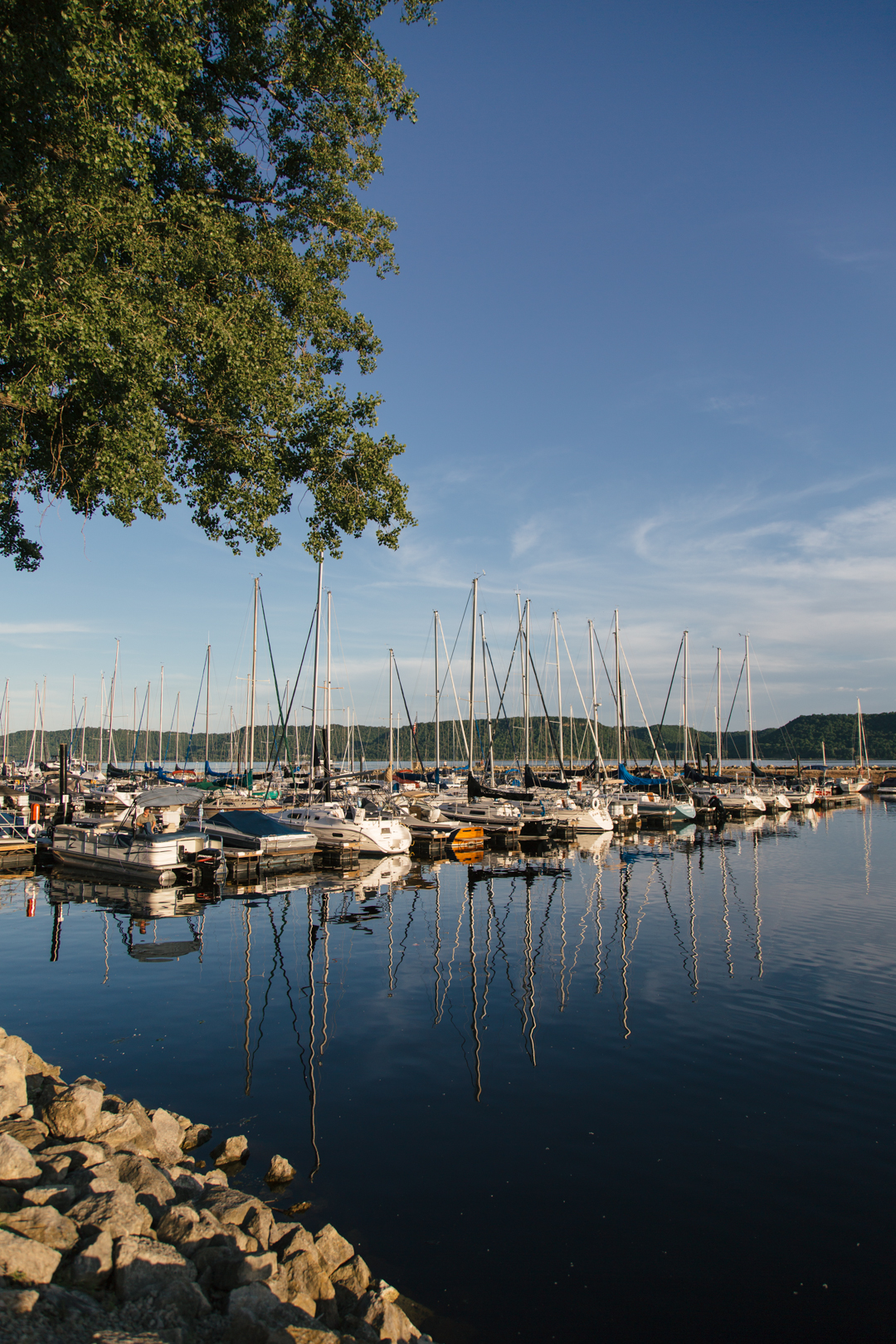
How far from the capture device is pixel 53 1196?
636 cm

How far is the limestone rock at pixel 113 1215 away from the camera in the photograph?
5.99 metres

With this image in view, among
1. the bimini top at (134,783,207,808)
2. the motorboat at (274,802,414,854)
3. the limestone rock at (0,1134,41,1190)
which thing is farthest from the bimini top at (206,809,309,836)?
the limestone rock at (0,1134,41,1190)

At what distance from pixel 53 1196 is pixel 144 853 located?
25.0 m

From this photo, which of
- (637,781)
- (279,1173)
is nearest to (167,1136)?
(279,1173)

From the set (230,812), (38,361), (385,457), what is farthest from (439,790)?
(38,361)

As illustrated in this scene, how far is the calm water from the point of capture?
751 cm

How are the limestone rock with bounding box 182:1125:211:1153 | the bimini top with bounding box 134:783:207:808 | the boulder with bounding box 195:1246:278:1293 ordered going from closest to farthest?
the boulder with bounding box 195:1246:278:1293 < the limestone rock with bounding box 182:1125:211:1153 < the bimini top with bounding box 134:783:207:808

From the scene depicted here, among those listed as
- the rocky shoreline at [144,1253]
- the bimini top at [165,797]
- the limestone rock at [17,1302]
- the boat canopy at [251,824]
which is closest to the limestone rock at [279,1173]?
the rocky shoreline at [144,1253]

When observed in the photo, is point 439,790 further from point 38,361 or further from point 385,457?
point 38,361

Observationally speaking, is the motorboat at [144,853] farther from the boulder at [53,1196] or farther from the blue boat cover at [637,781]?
the blue boat cover at [637,781]

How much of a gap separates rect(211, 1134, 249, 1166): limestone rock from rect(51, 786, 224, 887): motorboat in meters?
21.7

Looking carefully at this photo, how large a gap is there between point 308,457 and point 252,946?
13416 millimetres

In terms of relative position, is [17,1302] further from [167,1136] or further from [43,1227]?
[167,1136]

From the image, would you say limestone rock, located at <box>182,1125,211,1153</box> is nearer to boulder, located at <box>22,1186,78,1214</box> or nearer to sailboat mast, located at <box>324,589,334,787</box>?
boulder, located at <box>22,1186,78,1214</box>
